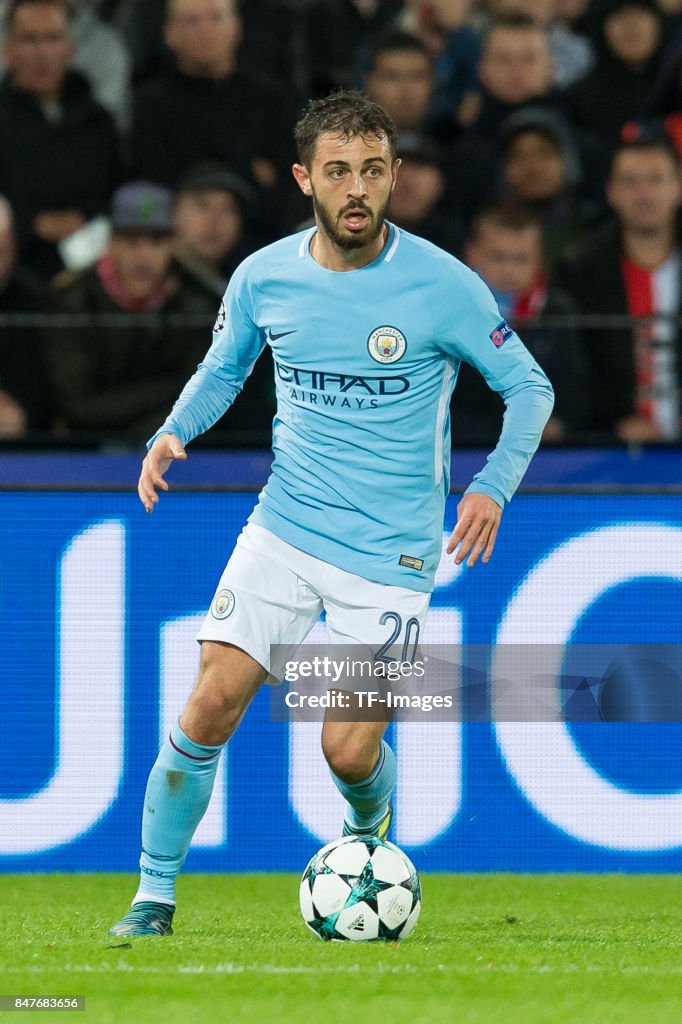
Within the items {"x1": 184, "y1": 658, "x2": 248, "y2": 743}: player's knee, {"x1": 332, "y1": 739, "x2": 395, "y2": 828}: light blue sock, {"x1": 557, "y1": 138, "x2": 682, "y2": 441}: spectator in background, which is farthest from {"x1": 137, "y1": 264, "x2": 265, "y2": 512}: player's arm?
{"x1": 557, "y1": 138, "x2": 682, "y2": 441}: spectator in background

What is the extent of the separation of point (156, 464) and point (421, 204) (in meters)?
4.35

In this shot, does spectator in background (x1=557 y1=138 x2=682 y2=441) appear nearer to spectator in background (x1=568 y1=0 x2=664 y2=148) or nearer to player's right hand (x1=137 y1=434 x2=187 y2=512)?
spectator in background (x1=568 y1=0 x2=664 y2=148)

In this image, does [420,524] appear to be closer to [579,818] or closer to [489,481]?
[489,481]

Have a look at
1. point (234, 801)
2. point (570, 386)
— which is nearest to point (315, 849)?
point (234, 801)

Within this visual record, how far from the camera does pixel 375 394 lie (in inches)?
190

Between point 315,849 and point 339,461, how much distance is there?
1.86 m

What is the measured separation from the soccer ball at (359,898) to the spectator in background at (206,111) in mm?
5139

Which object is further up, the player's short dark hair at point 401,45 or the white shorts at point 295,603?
the player's short dark hair at point 401,45

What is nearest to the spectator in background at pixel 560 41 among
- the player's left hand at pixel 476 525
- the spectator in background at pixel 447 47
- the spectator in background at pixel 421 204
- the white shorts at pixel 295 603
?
the spectator in background at pixel 447 47

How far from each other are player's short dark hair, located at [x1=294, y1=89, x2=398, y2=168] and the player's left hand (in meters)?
1.00

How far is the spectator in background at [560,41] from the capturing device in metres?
9.59

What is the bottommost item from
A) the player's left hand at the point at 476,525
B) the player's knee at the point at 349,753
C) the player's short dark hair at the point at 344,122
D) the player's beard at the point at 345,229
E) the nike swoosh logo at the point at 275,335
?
the player's knee at the point at 349,753

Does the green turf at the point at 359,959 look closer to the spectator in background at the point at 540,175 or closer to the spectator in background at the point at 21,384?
the spectator in background at the point at 21,384

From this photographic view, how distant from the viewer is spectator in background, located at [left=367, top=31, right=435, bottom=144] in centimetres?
910
